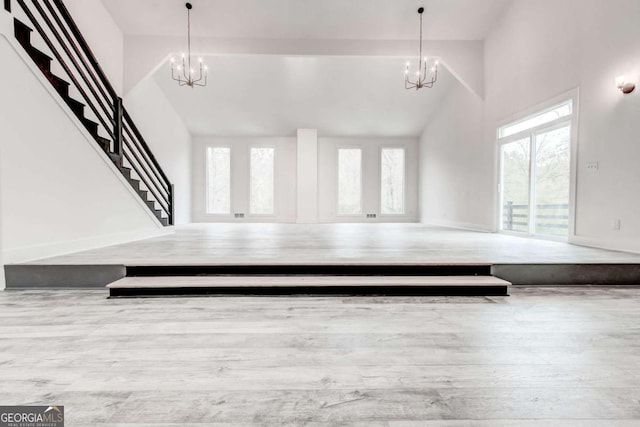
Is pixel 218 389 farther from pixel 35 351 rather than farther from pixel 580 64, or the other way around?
pixel 580 64

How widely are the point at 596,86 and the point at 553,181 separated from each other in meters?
1.48

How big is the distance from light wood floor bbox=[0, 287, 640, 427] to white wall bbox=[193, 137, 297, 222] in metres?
8.01

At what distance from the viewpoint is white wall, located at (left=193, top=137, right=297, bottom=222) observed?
10195mm

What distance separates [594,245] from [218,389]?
5000 mm

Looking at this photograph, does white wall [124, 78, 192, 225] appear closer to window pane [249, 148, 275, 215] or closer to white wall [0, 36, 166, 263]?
window pane [249, 148, 275, 215]

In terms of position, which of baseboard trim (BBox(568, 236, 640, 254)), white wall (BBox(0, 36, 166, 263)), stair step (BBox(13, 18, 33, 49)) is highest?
stair step (BBox(13, 18, 33, 49))

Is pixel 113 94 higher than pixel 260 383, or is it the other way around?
pixel 113 94

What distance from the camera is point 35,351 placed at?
157cm

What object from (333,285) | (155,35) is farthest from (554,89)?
(155,35)

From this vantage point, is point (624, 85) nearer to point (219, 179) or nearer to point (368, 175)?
point (368, 175)

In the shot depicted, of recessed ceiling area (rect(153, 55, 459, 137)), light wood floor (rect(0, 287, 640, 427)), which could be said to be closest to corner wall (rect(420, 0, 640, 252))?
recessed ceiling area (rect(153, 55, 459, 137))

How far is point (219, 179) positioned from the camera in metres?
10.4

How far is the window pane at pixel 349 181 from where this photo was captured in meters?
10.6

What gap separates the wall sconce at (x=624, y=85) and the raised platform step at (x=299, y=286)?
3166 mm
